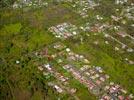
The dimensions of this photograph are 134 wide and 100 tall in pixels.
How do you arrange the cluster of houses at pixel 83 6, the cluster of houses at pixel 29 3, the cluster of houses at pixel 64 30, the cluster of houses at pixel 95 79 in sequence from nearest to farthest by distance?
the cluster of houses at pixel 95 79 < the cluster of houses at pixel 64 30 < the cluster of houses at pixel 83 6 < the cluster of houses at pixel 29 3

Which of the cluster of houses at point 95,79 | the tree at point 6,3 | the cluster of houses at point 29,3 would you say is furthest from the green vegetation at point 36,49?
the cluster of houses at point 29,3

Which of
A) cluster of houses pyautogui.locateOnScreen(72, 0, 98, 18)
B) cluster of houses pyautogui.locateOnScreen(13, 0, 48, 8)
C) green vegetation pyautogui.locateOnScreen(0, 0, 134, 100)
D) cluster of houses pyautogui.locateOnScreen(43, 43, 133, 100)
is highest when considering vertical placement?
cluster of houses pyautogui.locateOnScreen(13, 0, 48, 8)

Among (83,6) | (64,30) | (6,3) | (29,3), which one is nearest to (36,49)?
(64,30)

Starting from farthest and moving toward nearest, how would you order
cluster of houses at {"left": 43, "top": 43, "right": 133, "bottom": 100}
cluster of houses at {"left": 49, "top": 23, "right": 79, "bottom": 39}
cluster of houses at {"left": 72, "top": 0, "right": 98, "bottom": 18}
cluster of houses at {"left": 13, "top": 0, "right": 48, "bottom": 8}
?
1. cluster of houses at {"left": 13, "top": 0, "right": 48, "bottom": 8}
2. cluster of houses at {"left": 72, "top": 0, "right": 98, "bottom": 18}
3. cluster of houses at {"left": 49, "top": 23, "right": 79, "bottom": 39}
4. cluster of houses at {"left": 43, "top": 43, "right": 133, "bottom": 100}

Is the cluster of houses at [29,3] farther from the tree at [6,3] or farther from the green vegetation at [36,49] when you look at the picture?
the green vegetation at [36,49]

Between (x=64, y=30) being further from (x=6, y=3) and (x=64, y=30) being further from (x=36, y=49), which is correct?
(x=6, y=3)

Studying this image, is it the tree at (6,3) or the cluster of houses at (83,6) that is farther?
the tree at (6,3)

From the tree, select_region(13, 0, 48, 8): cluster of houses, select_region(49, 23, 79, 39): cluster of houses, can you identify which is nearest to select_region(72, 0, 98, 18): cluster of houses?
select_region(49, 23, 79, 39): cluster of houses


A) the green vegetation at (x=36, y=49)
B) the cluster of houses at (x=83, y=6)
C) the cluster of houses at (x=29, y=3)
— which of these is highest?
the cluster of houses at (x=29, y=3)

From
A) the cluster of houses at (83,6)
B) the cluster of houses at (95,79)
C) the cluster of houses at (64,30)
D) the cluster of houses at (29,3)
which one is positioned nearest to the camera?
the cluster of houses at (95,79)

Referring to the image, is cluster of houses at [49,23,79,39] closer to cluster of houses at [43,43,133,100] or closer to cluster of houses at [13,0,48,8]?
cluster of houses at [43,43,133,100]
